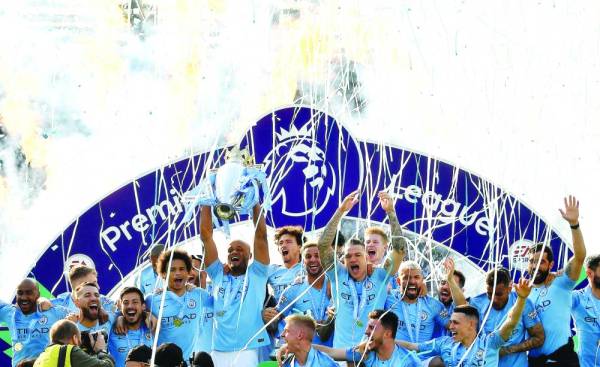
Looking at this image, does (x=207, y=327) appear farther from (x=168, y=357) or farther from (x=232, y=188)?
(x=168, y=357)

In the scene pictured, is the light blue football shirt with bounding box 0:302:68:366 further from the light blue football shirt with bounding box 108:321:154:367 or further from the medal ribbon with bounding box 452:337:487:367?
the medal ribbon with bounding box 452:337:487:367

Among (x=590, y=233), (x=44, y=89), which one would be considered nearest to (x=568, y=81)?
(x=590, y=233)

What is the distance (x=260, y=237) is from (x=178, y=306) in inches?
34.3

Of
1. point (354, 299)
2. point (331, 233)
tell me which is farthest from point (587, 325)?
point (331, 233)

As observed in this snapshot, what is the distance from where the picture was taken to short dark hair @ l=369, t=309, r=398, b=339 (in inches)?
342

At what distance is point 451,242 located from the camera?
12.3 metres

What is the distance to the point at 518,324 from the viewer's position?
9289mm

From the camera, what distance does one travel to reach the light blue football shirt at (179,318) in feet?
31.9

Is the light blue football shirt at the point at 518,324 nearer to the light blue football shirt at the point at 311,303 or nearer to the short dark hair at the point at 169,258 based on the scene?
the light blue football shirt at the point at 311,303

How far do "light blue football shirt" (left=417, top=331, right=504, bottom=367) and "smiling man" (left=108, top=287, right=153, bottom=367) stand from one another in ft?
7.20

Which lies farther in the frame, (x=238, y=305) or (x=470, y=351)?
(x=238, y=305)

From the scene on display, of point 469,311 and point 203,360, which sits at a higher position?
point 469,311

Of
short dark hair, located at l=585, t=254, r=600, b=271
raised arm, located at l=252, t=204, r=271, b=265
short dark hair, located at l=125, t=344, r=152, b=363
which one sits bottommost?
short dark hair, located at l=125, t=344, r=152, b=363

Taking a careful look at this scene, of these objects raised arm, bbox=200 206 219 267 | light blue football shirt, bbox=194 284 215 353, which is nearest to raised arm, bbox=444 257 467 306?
raised arm, bbox=200 206 219 267
